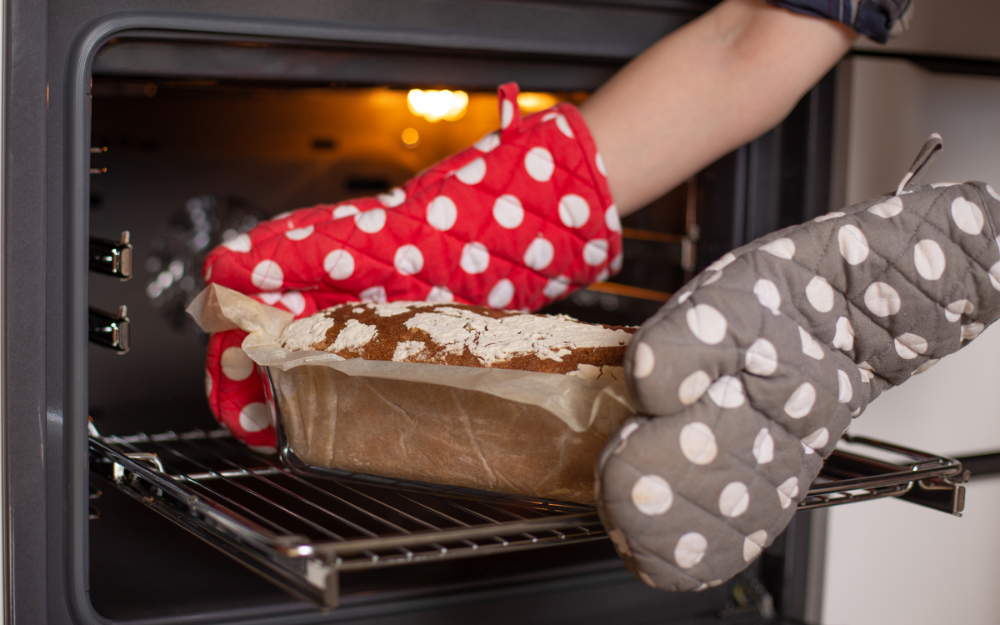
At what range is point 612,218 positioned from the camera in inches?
30.8

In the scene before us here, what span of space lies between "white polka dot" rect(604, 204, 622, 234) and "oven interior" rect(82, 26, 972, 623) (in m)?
0.14

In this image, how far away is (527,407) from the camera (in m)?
0.53

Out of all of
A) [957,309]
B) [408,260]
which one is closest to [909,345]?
[957,309]

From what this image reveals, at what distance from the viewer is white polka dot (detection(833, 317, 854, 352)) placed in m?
Answer: 0.49

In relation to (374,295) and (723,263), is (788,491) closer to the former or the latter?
(723,263)

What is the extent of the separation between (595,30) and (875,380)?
44 cm

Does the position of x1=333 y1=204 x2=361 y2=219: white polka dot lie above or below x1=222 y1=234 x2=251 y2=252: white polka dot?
above

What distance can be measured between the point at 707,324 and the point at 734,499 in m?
0.11

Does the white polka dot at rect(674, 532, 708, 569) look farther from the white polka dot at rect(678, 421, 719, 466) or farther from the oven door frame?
the oven door frame

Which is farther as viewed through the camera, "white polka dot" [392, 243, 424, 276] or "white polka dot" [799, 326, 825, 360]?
"white polka dot" [392, 243, 424, 276]

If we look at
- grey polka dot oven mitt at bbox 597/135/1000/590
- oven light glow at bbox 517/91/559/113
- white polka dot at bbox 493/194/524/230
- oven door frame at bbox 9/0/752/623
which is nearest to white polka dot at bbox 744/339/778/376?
grey polka dot oven mitt at bbox 597/135/1000/590

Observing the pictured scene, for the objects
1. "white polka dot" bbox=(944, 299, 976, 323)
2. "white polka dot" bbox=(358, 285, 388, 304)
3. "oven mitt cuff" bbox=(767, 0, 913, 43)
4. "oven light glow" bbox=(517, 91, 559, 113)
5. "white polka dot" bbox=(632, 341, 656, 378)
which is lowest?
"white polka dot" bbox=(632, 341, 656, 378)

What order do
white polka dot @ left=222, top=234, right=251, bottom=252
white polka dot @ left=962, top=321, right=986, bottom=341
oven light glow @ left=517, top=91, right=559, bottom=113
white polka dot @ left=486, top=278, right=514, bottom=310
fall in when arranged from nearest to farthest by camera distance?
white polka dot @ left=962, top=321, right=986, bottom=341 → white polka dot @ left=222, top=234, right=251, bottom=252 → white polka dot @ left=486, top=278, right=514, bottom=310 → oven light glow @ left=517, top=91, right=559, bottom=113

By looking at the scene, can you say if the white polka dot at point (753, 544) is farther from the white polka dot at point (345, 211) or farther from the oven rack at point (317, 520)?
the white polka dot at point (345, 211)
